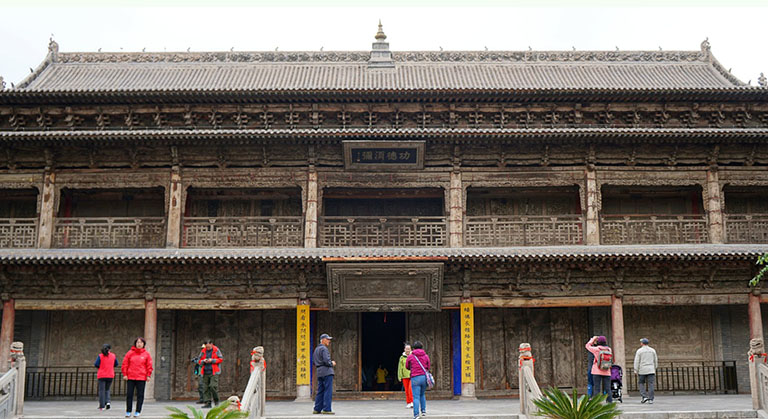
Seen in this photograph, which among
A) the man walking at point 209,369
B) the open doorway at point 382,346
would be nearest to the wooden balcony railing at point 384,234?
the open doorway at point 382,346

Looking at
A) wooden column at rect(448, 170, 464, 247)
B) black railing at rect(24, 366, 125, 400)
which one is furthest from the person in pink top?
black railing at rect(24, 366, 125, 400)

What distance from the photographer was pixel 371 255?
15.8 meters

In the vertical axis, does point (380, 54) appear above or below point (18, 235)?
above

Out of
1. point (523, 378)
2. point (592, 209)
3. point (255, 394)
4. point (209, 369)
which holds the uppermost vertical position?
point (592, 209)

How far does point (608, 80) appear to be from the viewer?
21266 mm

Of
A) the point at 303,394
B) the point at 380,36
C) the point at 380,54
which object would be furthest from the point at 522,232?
the point at 380,36

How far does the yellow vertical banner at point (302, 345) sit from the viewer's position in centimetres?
1625

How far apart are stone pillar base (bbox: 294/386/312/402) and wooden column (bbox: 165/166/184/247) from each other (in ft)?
14.6

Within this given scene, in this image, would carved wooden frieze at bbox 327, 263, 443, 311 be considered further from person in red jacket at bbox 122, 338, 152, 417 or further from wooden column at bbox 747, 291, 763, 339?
wooden column at bbox 747, 291, 763, 339

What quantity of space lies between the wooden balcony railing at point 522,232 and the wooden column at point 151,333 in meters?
7.30

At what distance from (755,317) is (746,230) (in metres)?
2.22

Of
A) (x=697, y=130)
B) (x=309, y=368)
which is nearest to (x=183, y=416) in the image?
(x=309, y=368)

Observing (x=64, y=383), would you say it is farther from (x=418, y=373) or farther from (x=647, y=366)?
(x=647, y=366)

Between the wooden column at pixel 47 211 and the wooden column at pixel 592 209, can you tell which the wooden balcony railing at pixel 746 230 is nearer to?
the wooden column at pixel 592 209
